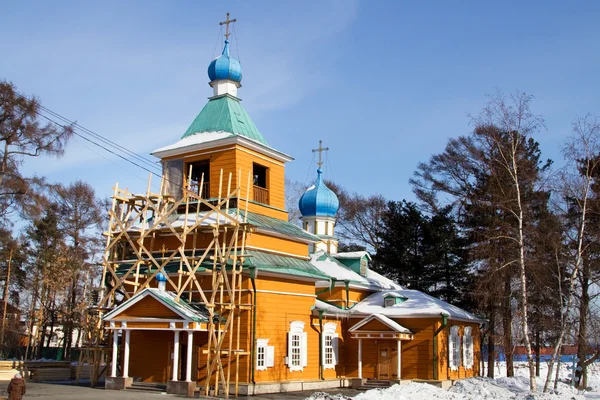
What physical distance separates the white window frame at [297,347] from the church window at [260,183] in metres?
5.01

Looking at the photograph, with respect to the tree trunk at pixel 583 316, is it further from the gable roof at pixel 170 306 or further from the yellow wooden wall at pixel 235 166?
the gable roof at pixel 170 306

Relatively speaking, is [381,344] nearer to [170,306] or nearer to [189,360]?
[189,360]

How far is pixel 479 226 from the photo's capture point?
29.9 m

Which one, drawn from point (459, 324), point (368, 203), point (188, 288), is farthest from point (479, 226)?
point (368, 203)

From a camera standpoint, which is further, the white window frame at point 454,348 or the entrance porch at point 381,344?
the white window frame at point 454,348

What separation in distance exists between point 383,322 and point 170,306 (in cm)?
890

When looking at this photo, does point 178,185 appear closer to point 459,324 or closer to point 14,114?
point 14,114

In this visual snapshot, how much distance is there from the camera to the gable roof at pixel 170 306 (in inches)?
762

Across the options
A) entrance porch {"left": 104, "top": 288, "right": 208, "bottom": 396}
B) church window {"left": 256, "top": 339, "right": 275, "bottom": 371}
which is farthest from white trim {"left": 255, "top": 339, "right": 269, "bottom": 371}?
entrance porch {"left": 104, "top": 288, "right": 208, "bottom": 396}

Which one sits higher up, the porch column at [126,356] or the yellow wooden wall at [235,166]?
the yellow wooden wall at [235,166]

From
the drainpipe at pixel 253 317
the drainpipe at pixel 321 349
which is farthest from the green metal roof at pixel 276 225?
the drainpipe at pixel 321 349

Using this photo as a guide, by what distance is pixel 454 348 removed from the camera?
87.5 ft

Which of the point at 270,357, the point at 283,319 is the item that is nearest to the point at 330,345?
the point at 283,319

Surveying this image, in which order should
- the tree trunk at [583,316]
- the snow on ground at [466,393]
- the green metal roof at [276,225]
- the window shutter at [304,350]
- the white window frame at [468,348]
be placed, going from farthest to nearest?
the white window frame at [468,348], the window shutter at [304,350], the green metal roof at [276,225], the tree trunk at [583,316], the snow on ground at [466,393]
